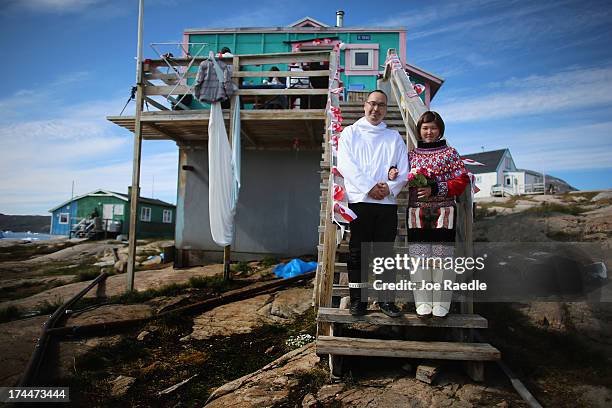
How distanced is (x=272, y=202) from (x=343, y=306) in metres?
7.35

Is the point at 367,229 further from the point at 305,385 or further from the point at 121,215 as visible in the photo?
the point at 121,215

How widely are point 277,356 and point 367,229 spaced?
6.57 ft

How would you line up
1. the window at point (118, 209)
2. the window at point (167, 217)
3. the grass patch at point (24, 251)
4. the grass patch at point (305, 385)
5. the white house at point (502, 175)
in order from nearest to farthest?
1. the grass patch at point (305, 385)
2. the grass patch at point (24, 251)
3. the window at point (118, 209)
4. the window at point (167, 217)
5. the white house at point (502, 175)

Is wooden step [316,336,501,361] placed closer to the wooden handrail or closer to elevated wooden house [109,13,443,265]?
the wooden handrail

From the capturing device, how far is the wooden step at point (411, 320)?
2.81 metres

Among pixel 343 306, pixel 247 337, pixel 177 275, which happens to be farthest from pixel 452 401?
pixel 177 275

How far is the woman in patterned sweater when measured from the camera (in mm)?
2865

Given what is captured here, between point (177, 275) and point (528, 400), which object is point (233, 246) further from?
point (528, 400)

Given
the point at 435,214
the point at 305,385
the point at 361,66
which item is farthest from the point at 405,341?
the point at 361,66

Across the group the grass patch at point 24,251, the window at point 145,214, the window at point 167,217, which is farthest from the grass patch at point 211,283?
the window at point 167,217

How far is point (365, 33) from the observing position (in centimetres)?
1212

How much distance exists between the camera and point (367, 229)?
2.96 meters

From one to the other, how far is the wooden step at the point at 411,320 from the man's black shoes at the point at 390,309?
26 millimetres

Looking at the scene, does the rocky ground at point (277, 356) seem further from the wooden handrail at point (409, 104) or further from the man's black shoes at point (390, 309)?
the wooden handrail at point (409, 104)
